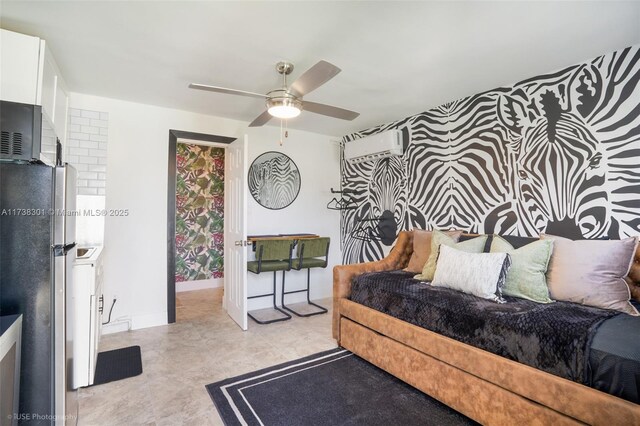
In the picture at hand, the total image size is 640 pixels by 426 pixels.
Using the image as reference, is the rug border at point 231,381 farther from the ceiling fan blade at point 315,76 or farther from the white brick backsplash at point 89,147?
the white brick backsplash at point 89,147

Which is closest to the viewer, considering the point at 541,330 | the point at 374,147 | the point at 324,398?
the point at 541,330

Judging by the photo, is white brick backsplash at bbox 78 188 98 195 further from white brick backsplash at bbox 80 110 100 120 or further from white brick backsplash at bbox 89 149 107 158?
white brick backsplash at bbox 80 110 100 120

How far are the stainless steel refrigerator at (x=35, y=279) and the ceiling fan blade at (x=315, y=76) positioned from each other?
1385 mm

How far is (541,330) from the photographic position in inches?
63.2

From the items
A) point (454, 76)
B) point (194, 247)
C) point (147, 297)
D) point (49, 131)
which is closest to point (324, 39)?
point (454, 76)

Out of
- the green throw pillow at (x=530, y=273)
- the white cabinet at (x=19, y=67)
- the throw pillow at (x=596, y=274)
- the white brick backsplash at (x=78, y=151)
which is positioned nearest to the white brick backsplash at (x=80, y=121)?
the white brick backsplash at (x=78, y=151)

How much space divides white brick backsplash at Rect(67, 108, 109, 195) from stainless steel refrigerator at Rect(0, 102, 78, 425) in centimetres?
193

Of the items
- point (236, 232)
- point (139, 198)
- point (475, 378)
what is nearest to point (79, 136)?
point (139, 198)

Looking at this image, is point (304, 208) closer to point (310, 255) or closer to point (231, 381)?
point (310, 255)

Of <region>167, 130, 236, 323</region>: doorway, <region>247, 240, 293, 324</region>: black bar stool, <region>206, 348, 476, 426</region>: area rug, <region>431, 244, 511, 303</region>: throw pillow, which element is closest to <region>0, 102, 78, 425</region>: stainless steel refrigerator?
<region>206, 348, 476, 426</region>: area rug

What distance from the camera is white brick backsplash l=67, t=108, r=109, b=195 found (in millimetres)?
3051

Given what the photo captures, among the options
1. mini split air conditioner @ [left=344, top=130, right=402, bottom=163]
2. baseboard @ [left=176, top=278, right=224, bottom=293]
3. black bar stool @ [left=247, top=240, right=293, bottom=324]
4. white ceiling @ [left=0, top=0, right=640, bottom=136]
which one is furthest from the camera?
baseboard @ [left=176, top=278, right=224, bottom=293]

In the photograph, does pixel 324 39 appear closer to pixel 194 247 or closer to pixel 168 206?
pixel 168 206

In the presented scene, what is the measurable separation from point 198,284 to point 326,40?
4376 mm
